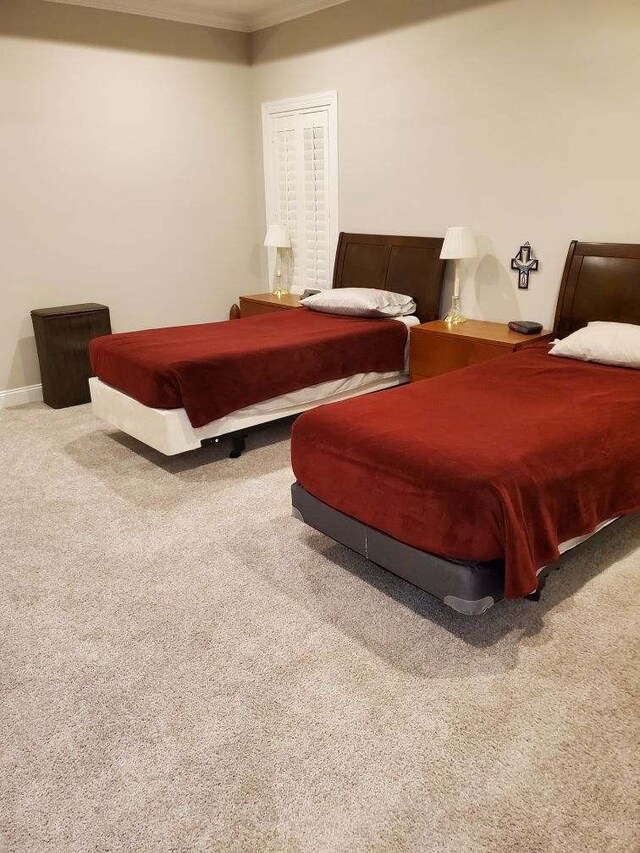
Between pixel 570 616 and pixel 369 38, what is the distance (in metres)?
4.01

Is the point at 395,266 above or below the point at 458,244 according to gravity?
below

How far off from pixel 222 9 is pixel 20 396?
327 cm

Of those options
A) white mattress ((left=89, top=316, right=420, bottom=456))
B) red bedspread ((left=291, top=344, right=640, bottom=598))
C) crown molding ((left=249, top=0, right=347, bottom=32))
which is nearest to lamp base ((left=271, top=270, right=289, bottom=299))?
white mattress ((left=89, top=316, right=420, bottom=456))

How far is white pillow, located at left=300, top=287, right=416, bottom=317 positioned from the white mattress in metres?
0.43

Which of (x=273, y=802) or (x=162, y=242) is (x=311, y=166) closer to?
(x=162, y=242)

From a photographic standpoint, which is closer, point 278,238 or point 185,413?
point 185,413

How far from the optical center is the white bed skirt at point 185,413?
3240mm

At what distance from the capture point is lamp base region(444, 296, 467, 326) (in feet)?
13.4

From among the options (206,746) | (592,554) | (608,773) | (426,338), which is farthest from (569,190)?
(206,746)

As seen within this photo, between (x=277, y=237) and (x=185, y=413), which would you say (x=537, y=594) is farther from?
(x=277, y=237)

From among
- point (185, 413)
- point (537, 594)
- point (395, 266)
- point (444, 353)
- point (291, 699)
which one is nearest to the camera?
point (291, 699)

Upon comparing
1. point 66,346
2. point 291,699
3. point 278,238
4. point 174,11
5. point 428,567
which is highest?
point 174,11

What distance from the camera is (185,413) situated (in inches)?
128

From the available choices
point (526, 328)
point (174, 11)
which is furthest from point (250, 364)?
point (174, 11)
